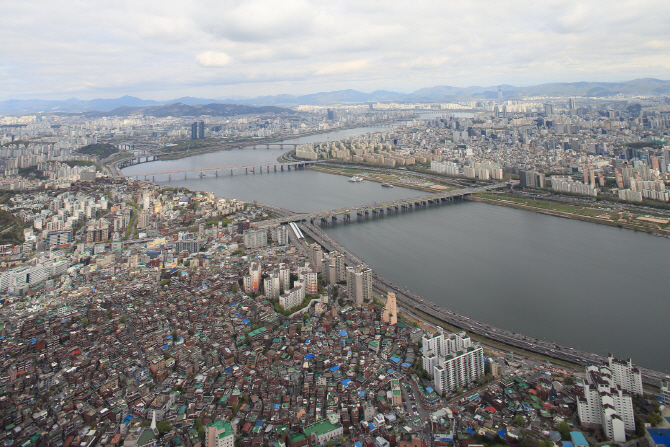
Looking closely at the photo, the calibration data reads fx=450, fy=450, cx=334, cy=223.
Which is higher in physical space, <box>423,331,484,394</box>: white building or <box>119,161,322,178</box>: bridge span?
<box>119,161,322,178</box>: bridge span

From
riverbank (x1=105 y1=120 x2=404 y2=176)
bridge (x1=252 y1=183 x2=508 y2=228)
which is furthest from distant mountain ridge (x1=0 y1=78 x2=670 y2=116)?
bridge (x1=252 y1=183 x2=508 y2=228)

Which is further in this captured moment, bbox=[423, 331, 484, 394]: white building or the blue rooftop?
bbox=[423, 331, 484, 394]: white building

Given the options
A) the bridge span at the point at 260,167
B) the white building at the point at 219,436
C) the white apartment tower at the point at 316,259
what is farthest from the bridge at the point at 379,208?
the bridge span at the point at 260,167

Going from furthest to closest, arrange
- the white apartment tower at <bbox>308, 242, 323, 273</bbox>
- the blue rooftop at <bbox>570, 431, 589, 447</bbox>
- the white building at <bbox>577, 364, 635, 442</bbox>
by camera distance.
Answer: the white apartment tower at <bbox>308, 242, 323, 273</bbox> < the white building at <bbox>577, 364, 635, 442</bbox> < the blue rooftop at <bbox>570, 431, 589, 447</bbox>

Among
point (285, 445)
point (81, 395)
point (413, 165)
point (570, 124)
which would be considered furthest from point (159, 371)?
point (570, 124)

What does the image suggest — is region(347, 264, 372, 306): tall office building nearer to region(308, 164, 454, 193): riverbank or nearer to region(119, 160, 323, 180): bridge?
region(308, 164, 454, 193): riverbank

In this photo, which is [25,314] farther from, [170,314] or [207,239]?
[207,239]

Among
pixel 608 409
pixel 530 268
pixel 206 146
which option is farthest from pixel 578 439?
pixel 206 146

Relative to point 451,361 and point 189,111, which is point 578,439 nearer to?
point 451,361
